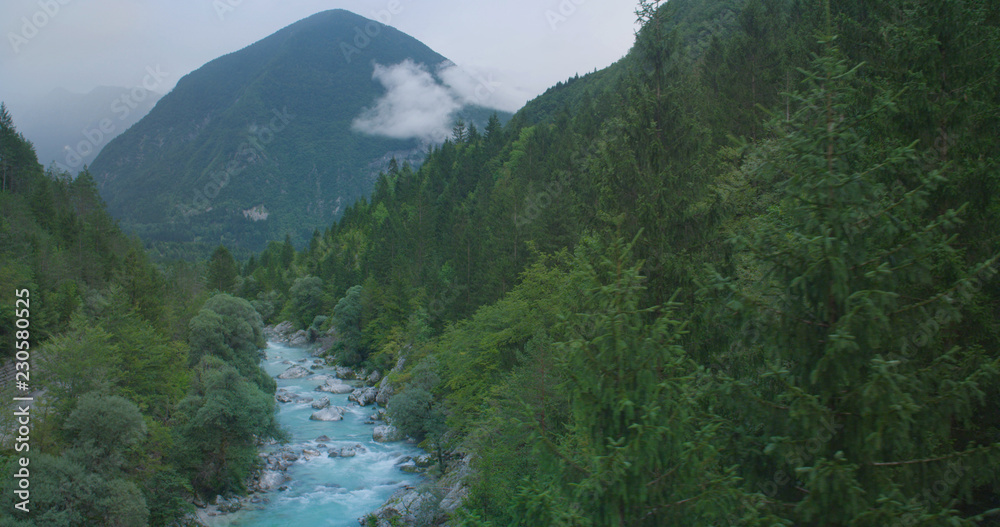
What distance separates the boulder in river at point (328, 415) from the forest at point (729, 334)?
8.13 meters

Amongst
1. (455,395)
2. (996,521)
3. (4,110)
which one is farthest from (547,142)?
(4,110)

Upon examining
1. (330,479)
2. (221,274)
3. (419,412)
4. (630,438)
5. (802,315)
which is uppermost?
(221,274)

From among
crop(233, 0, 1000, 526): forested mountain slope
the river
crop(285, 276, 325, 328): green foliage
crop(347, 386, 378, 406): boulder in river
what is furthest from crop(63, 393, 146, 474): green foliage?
crop(285, 276, 325, 328): green foliage

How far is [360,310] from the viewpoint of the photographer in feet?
184

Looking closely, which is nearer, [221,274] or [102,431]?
[102,431]

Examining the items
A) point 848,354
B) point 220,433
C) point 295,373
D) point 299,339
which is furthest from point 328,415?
point 848,354

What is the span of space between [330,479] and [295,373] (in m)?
25.3

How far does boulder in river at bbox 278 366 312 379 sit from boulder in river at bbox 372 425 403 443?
19502 millimetres

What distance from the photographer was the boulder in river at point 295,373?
49.5 m

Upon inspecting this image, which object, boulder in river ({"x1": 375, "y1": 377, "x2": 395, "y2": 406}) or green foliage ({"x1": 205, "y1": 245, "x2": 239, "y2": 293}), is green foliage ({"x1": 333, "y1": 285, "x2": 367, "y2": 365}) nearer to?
boulder in river ({"x1": 375, "y1": 377, "x2": 395, "y2": 406})

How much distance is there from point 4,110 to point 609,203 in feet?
324

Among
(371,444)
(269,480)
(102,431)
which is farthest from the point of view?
(371,444)

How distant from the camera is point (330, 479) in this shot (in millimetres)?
27297

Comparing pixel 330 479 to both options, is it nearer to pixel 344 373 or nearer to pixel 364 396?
pixel 364 396
